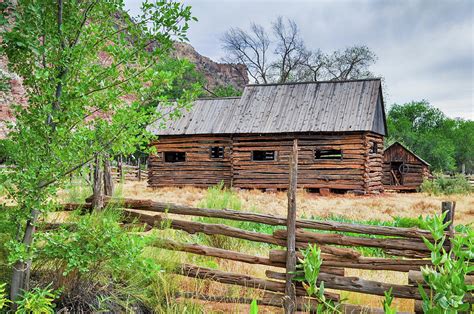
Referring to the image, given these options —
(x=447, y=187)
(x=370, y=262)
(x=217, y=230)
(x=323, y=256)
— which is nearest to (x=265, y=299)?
(x=323, y=256)

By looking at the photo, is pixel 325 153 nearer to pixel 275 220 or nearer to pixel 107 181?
pixel 107 181

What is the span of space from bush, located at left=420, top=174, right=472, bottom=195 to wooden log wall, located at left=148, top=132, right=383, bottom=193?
10.7ft

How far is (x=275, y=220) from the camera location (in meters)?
5.06

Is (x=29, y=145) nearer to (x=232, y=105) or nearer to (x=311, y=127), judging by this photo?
(x=311, y=127)

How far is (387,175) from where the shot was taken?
2639 cm

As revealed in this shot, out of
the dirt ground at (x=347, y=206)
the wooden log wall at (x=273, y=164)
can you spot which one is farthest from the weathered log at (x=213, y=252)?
the wooden log wall at (x=273, y=164)

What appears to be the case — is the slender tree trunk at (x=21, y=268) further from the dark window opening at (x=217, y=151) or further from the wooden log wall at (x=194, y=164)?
the dark window opening at (x=217, y=151)

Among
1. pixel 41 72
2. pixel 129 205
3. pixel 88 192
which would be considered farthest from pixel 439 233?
pixel 88 192

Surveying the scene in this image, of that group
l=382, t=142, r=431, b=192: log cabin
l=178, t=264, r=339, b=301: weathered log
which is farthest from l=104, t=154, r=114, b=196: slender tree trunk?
l=382, t=142, r=431, b=192: log cabin

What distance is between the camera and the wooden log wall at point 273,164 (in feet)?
61.0

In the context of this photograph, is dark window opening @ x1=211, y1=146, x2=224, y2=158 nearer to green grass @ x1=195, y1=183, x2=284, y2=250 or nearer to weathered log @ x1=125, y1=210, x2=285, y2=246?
green grass @ x1=195, y1=183, x2=284, y2=250

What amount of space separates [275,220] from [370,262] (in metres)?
1.16

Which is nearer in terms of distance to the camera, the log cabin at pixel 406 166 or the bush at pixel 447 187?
the bush at pixel 447 187

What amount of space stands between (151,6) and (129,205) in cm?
301
